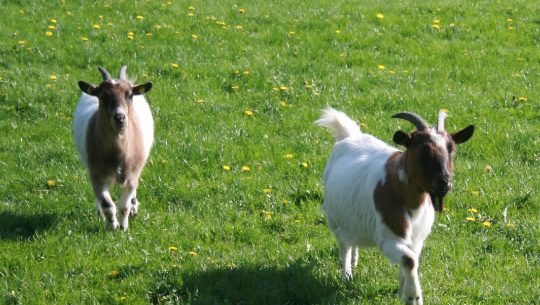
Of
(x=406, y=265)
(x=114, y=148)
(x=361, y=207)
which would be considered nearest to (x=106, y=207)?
(x=114, y=148)

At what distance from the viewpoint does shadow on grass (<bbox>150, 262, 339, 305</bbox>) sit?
6992mm

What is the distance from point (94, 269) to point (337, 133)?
2485 millimetres

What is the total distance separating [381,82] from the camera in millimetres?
12859

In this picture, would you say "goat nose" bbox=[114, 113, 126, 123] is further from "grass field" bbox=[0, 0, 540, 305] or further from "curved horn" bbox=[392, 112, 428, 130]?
"curved horn" bbox=[392, 112, 428, 130]

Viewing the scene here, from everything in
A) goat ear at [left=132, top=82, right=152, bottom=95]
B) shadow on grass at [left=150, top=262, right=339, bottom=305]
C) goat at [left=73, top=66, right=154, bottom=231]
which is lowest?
shadow on grass at [left=150, top=262, right=339, bottom=305]

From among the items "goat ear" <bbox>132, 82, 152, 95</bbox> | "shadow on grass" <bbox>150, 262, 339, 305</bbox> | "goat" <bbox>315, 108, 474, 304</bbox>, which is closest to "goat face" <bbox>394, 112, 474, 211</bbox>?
"goat" <bbox>315, 108, 474, 304</bbox>

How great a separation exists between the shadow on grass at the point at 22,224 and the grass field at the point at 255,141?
0.03m

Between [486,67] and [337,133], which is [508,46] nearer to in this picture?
[486,67]

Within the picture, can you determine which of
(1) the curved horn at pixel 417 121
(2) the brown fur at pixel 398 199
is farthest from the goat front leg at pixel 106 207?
(1) the curved horn at pixel 417 121

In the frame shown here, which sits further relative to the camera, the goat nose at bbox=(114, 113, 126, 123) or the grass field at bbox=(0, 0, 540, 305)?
the goat nose at bbox=(114, 113, 126, 123)

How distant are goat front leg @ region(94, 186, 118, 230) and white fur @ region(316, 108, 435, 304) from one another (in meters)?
2.04

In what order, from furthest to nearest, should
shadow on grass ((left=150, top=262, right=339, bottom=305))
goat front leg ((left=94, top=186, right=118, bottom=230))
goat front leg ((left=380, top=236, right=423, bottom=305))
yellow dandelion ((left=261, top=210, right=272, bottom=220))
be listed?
yellow dandelion ((left=261, top=210, right=272, bottom=220)) → goat front leg ((left=94, top=186, right=118, bottom=230)) → shadow on grass ((left=150, top=262, right=339, bottom=305)) → goat front leg ((left=380, top=236, right=423, bottom=305))

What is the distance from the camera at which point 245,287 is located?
23.6ft

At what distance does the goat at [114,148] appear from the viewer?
844 cm
